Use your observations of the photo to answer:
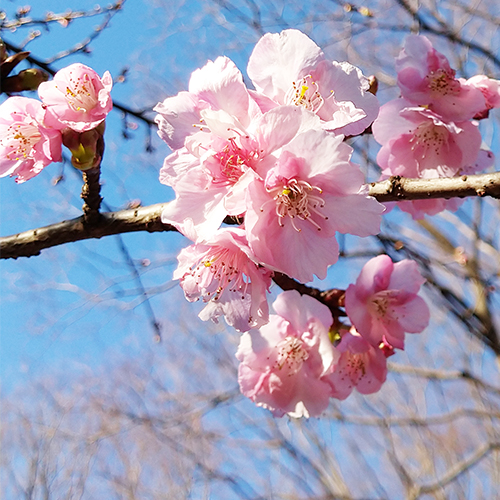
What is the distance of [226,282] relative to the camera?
985 millimetres

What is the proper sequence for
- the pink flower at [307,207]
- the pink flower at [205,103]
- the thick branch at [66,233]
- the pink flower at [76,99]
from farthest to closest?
the thick branch at [66,233]
the pink flower at [76,99]
the pink flower at [205,103]
the pink flower at [307,207]

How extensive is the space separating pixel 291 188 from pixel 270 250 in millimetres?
118

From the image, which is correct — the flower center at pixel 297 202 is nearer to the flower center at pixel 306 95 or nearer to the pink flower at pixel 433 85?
the flower center at pixel 306 95

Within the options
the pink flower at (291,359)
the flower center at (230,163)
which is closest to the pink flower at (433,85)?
the pink flower at (291,359)

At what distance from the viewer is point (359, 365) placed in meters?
1.40

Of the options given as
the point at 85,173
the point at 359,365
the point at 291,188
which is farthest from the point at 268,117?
the point at 359,365

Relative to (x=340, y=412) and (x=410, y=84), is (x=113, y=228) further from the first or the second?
(x=340, y=412)

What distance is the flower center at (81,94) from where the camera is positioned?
3.64 ft

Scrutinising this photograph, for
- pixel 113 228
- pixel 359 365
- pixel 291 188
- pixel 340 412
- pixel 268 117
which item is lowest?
pixel 340 412

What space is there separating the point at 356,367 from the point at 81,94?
108 cm

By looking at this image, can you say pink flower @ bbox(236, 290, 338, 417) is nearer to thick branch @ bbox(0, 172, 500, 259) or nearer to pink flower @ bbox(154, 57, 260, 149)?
thick branch @ bbox(0, 172, 500, 259)

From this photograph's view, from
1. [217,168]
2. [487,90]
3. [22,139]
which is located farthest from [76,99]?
[487,90]

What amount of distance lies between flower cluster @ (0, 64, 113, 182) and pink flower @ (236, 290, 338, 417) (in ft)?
2.30

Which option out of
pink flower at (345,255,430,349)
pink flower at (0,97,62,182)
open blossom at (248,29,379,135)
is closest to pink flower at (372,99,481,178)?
pink flower at (345,255,430,349)
